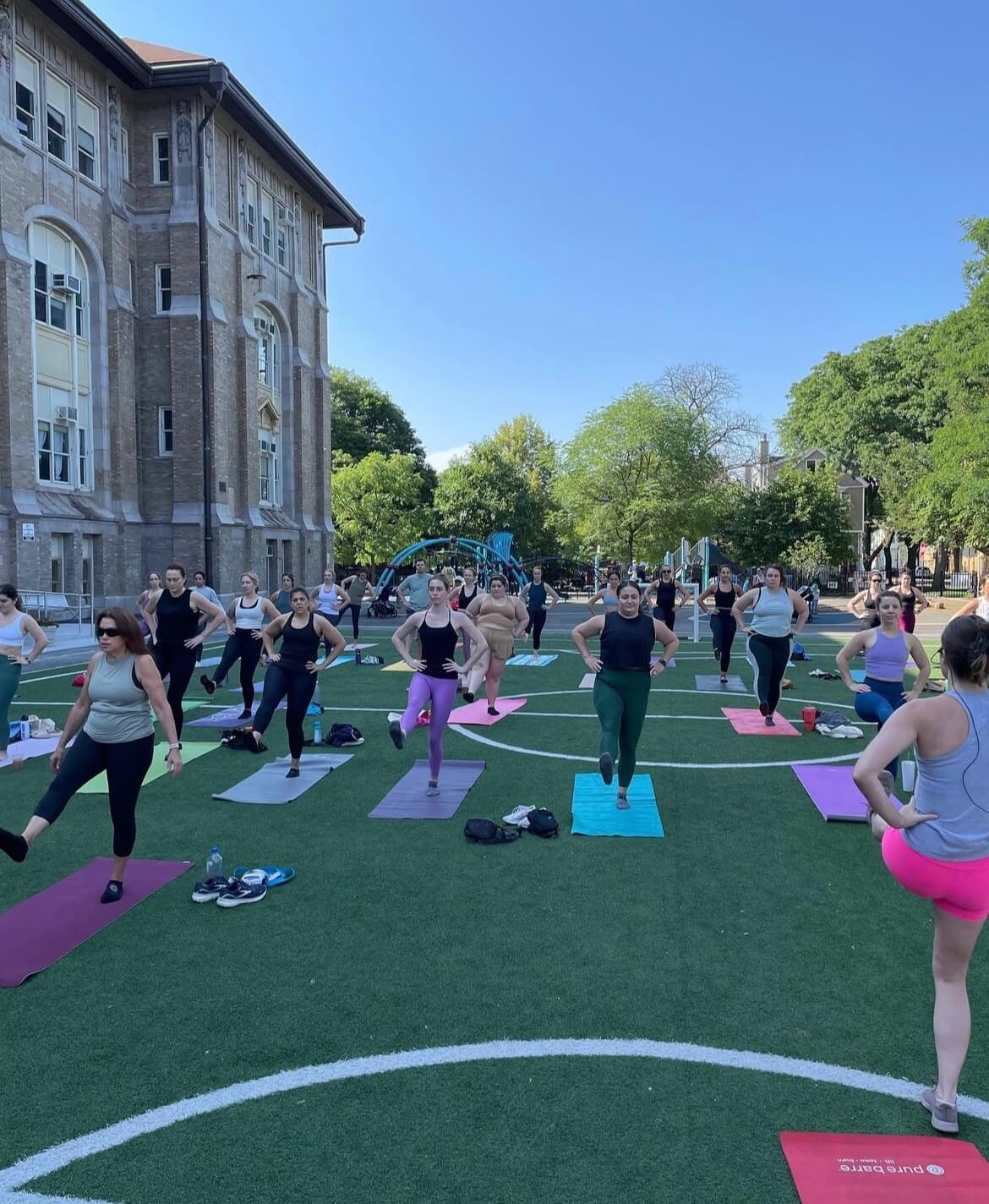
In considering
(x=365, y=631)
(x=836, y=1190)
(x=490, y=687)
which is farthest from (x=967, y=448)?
(x=836, y=1190)

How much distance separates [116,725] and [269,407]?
3348 centimetres

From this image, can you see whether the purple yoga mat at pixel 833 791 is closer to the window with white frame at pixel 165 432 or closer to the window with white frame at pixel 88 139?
the window with white frame at pixel 165 432

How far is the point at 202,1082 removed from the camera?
3.89 metres

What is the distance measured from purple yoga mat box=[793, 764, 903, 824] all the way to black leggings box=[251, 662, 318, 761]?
4.81 m

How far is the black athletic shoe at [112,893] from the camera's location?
5.84m

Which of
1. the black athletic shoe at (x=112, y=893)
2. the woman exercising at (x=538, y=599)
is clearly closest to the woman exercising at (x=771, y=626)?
the woman exercising at (x=538, y=599)

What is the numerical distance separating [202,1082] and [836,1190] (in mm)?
2566

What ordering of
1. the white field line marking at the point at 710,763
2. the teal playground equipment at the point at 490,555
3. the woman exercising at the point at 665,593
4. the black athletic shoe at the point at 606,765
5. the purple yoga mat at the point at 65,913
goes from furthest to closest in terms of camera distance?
the teal playground equipment at the point at 490,555 < the woman exercising at the point at 665,593 < the white field line marking at the point at 710,763 < the black athletic shoe at the point at 606,765 < the purple yoga mat at the point at 65,913

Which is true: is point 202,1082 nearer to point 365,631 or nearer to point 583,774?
point 583,774

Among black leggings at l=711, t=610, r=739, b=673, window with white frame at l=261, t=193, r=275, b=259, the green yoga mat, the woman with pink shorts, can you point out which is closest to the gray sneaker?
the woman with pink shorts

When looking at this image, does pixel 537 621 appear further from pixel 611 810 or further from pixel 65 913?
pixel 65 913

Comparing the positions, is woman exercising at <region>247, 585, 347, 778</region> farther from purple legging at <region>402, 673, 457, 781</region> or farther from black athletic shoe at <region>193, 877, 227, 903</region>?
black athletic shoe at <region>193, 877, 227, 903</region>

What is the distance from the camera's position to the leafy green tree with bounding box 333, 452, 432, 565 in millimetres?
49531

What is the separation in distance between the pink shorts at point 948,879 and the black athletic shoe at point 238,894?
4047 mm
